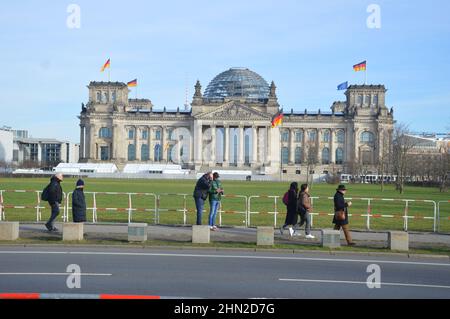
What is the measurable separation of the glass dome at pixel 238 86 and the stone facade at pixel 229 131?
4741 millimetres

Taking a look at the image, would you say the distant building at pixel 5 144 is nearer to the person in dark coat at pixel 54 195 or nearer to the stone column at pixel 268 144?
the stone column at pixel 268 144

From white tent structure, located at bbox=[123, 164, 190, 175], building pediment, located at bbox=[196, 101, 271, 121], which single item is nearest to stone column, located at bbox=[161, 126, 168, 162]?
building pediment, located at bbox=[196, 101, 271, 121]

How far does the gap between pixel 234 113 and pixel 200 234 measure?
13181cm

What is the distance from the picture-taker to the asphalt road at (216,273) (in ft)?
38.4

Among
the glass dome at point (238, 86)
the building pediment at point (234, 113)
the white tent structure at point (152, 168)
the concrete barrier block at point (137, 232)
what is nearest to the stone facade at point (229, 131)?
the building pediment at point (234, 113)

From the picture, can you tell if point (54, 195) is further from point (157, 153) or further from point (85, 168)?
point (157, 153)

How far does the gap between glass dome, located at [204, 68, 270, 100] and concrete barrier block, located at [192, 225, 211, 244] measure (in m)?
143

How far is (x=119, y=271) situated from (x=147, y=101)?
17716 cm

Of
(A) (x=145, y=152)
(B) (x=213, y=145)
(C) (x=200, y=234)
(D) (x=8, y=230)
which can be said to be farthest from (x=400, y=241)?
(A) (x=145, y=152)

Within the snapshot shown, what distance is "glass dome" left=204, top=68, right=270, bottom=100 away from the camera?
162 m

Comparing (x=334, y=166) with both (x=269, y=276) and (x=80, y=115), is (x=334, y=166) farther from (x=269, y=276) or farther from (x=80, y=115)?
(x=269, y=276)

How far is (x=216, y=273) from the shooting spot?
14.0 metres

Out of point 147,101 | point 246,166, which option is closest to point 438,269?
point 246,166

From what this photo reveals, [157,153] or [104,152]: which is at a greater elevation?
[104,152]
